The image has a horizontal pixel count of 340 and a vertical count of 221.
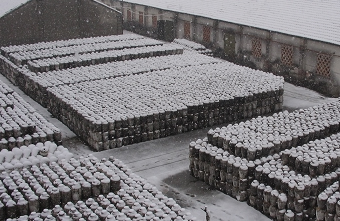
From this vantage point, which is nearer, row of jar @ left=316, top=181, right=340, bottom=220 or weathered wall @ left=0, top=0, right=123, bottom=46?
row of jar @ left=316, top=181, right=340, bottom=220

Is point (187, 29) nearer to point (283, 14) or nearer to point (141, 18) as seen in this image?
point (141, 18)

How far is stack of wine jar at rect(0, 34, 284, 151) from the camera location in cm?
1590

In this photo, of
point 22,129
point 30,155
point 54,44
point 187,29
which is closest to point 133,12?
point 187,29

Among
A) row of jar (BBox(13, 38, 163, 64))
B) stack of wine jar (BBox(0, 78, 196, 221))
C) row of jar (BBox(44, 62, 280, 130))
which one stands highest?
stack of wine jar (BBox(0, 78, 196, 221))

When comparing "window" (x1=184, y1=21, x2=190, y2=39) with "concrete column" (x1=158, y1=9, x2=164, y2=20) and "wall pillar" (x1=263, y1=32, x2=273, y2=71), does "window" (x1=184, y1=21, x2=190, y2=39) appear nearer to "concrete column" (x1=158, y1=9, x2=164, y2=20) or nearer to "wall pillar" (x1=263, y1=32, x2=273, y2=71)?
"concrete column" (x1=158, y1=9, x2=164, y2=20)

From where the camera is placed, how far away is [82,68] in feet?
72.2

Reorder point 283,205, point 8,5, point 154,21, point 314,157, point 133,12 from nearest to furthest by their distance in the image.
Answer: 1. point 283,205
2. point 314,157
3. point 8,5
4. point 154,21
5. point 133,12

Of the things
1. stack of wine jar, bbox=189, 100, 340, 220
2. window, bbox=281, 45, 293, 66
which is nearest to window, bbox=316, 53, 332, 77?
window, bbox=281, 45, 293, 66

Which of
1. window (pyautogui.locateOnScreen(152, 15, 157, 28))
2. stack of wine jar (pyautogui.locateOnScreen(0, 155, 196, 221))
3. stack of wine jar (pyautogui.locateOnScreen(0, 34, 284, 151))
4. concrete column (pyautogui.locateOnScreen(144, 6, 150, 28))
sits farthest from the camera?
concrete column (pyautogui.locateOnScreen(144, 6, 150, 28))

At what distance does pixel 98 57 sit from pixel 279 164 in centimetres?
1397

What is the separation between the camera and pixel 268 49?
2497 cm

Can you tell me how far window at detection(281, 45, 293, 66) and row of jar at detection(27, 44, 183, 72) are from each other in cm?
589

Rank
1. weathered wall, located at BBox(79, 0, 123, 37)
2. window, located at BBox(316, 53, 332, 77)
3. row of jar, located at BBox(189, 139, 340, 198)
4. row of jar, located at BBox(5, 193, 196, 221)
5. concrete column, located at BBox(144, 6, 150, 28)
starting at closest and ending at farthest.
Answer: row of jar, located at BBox(5, 193, 196, 221), row of jar, located at BBox(189, 139, 340, 198), window, located at BBox(316, 53, 332, 77), weathered wall, located at BBox(79, 0, 123, 37), concrete column, located at BBox(144, 6, 150, 28)

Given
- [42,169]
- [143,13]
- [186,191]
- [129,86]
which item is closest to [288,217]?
[186,191]
